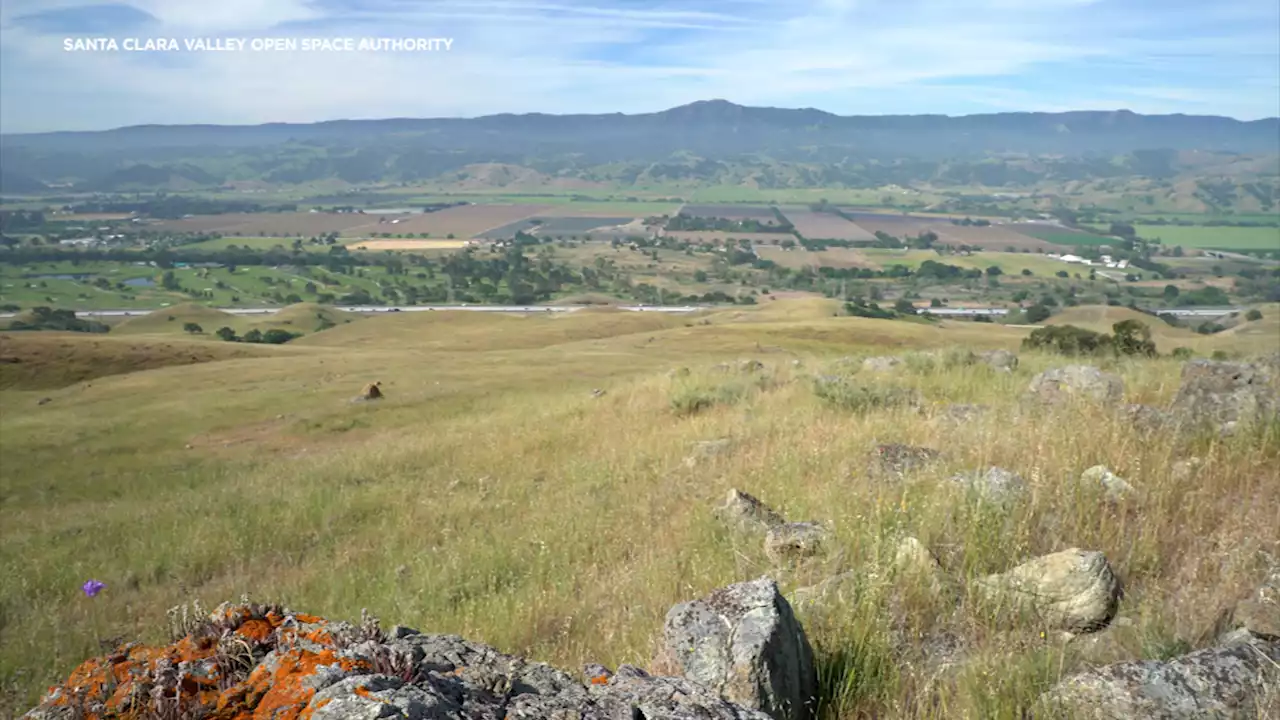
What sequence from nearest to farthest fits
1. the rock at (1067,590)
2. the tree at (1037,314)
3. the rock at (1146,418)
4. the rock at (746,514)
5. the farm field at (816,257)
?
the rock at (1067,590) → the rock at (746,514) → the rock at (1146,418) → the tree at (1037,314) → the farm field at (816,257)

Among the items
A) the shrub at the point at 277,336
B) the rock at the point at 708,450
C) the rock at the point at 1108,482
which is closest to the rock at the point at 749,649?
the rock at the point at 1108,482

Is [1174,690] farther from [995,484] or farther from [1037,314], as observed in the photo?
[1037,314]

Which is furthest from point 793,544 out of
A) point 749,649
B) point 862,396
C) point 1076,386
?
point 1076,386

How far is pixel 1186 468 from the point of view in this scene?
20.4ft

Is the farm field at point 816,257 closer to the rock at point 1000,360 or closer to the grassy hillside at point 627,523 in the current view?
the rock at point 1000,360

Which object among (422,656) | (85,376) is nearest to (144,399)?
(85,376)

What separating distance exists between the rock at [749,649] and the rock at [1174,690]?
1012 millimetres

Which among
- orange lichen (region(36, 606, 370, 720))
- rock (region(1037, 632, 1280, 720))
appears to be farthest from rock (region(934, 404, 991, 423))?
orange lichen (region(36, 606, 370, 720))

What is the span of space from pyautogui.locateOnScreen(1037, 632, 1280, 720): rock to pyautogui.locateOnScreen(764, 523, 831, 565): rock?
87.3 inches

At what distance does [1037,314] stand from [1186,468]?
88.0 metres

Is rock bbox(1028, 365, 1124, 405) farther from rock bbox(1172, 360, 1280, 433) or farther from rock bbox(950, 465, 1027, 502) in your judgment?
rock bbox(950, 465, 1027, 502)

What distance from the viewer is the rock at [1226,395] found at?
7.44 metres

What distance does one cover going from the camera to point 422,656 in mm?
3062

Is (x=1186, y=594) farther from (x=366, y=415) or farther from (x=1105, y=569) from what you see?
(x=366, y=415)
